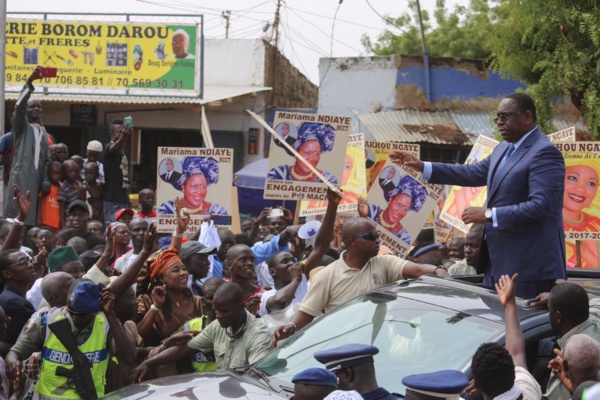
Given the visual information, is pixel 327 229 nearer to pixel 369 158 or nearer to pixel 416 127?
pixel 369 158

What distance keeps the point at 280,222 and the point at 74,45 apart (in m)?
9.89

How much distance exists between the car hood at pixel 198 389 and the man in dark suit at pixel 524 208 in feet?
5.47

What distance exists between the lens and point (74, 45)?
19.4 meters

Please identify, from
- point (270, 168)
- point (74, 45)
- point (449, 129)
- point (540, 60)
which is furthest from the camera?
point (449, 129)

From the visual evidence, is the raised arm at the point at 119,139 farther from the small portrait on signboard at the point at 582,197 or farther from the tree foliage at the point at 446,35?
the tree foliage at the point at 446,35

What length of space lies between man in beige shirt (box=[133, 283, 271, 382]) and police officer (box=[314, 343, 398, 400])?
162 centimetres

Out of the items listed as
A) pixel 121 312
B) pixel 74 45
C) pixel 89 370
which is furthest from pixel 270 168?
pixel 74 45

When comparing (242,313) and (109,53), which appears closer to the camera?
(242,313)

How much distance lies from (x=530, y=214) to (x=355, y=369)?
182 centimetres

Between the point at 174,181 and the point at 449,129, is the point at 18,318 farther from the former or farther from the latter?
the point at 449,129

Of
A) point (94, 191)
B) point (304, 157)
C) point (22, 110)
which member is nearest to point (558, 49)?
point (304, 157)

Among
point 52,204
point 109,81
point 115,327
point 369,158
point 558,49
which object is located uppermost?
point 558,49

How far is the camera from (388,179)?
972 cm

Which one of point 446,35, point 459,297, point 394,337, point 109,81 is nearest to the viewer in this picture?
point 394,337
